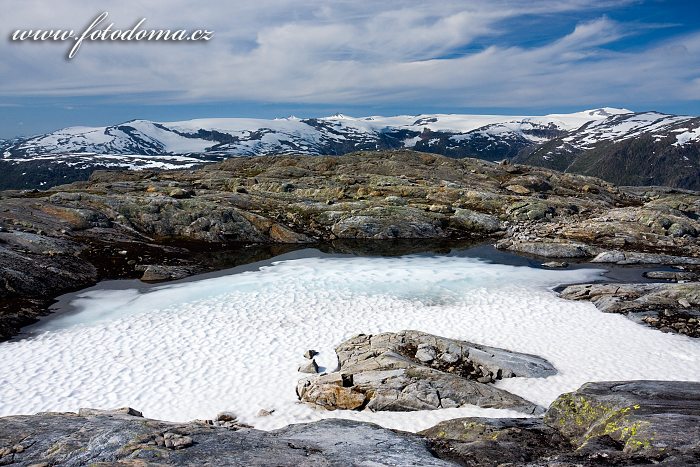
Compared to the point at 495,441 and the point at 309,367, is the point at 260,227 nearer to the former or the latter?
the point at 309,367

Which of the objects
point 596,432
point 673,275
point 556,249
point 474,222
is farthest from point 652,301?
point 474,222

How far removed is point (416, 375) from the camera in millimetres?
19625

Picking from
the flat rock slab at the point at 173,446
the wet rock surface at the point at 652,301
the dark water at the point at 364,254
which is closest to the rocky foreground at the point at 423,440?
the flat rock slab at the point at 173,446

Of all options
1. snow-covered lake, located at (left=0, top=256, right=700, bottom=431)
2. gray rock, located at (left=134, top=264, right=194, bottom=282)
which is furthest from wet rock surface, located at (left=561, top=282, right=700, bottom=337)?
gray rock, located at (left=134, top=264, right=194, bottom=282)

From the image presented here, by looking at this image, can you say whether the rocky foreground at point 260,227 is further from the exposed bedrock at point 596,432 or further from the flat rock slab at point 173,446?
the flat rock slab at point 173,446

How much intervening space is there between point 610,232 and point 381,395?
48880mm

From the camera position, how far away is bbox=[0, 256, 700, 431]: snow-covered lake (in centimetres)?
1975

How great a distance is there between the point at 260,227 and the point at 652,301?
137ft

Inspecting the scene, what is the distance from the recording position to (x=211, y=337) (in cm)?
2648

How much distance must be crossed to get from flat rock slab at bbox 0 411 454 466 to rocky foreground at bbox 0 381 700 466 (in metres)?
→ 0.03

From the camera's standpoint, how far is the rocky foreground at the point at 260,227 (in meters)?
37.3

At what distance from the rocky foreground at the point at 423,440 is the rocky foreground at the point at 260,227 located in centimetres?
1824

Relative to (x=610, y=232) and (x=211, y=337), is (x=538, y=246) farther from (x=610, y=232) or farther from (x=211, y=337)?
(x=211, y=337)

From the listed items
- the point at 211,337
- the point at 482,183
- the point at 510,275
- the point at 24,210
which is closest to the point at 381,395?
the point at 211,337
